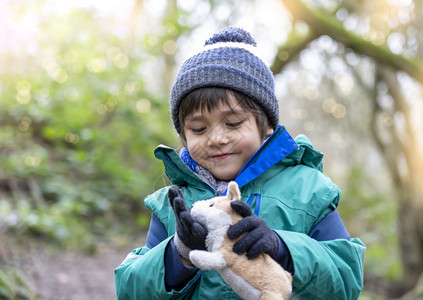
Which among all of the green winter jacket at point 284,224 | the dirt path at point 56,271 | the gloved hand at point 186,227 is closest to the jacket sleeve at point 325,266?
the green winter jacket at point 284,224

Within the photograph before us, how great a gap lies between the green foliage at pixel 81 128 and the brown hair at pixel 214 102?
4.36 m

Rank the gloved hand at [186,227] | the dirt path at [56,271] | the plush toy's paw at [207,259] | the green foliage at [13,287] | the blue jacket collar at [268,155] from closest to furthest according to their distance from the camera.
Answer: the plush toy's paw at [207,259] < the gloved hand at [186,227] < the blue jacket collar at [268,155] < the green foliage at [13,287] < the dirt path at [56,271]

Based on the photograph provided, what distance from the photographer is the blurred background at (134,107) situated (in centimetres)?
582

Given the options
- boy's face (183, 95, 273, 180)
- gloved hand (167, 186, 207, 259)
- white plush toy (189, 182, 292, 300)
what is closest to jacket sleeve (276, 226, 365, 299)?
white plush toy (189, 182, 292, 300)

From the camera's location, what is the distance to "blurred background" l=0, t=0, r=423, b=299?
5.82 meters

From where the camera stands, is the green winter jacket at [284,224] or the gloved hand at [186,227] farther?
the green winter jacket at [284,224]

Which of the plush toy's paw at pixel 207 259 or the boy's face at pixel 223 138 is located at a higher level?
the boy's face at pixel 223 138

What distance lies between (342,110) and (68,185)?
4.49 meters

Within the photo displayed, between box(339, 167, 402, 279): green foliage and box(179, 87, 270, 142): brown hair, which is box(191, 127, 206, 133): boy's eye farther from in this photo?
box(339, 167, 402, 279): green foliage

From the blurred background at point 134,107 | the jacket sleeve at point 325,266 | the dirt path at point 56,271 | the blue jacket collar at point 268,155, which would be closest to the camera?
the jacket sleeve at point 325,266

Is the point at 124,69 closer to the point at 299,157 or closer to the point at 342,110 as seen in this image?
the point at 342,110

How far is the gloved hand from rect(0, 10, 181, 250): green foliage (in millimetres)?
4637

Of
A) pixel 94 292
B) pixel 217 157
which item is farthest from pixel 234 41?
pixel 94 292

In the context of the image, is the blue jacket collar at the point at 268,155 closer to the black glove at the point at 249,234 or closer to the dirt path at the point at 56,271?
the black glove at the point at 249,234
